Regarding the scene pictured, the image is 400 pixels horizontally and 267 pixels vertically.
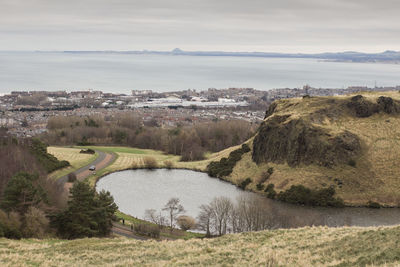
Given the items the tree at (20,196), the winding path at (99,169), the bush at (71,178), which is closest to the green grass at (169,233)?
the winding path at (99,169)

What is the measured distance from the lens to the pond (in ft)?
134

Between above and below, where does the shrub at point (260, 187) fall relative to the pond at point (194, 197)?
above

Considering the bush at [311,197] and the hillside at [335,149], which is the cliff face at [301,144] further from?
the bush at [311,197]

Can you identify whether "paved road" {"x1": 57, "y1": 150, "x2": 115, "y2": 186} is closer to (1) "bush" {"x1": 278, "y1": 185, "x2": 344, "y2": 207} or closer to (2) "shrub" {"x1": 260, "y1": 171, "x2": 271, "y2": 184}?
(2) "shrub" {"x1": 260, "y1": 171, "x2": 271, "y2": 184}

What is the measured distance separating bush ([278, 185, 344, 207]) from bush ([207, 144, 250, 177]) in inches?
495

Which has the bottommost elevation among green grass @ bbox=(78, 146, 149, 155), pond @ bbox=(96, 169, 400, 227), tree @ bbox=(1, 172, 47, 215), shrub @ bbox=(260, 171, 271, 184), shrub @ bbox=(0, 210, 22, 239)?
pond @ bbox=(96, 169, 400, 227)

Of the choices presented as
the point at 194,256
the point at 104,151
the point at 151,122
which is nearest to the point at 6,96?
the point at 151,122

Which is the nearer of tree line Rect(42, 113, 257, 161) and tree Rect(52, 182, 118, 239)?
tree Rect(52, 182, 118, 239)

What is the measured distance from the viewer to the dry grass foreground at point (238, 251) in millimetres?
16141

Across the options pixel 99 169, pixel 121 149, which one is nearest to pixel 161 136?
pixel 121 149

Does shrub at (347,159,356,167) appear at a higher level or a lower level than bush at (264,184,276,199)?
higher

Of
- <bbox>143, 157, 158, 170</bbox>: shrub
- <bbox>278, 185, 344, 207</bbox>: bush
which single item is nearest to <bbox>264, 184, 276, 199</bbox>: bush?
<bbox>278, 185, 344, 207</bbox>: bush

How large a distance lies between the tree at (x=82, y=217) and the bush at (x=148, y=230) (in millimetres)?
3172

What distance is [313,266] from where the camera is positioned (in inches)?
597
